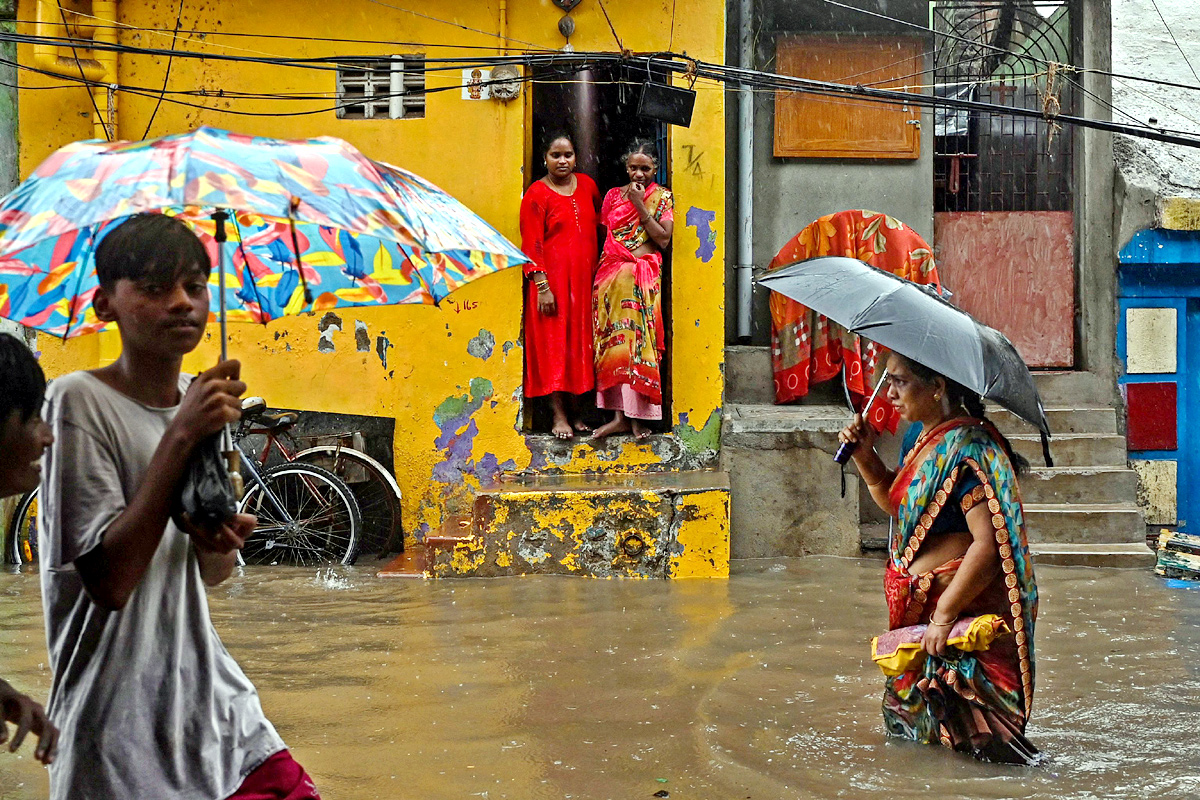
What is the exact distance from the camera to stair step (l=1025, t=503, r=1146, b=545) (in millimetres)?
8250

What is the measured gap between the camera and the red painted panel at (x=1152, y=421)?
9.49 m

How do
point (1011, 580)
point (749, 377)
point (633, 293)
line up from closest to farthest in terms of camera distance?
point (1011, 580) → point (633, 293) → point (749, 377)

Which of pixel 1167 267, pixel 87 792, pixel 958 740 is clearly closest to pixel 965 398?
pixel 958 740

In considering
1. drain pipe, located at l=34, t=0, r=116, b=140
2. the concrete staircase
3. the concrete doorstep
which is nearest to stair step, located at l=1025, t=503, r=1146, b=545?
the concrete staircase

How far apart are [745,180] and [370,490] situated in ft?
13.3

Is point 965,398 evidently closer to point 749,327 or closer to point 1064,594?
point 1064,594

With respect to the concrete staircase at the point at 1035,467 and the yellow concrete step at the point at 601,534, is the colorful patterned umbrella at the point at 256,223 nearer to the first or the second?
the yellow concrete step at the point at 601,534

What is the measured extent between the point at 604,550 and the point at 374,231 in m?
5.12

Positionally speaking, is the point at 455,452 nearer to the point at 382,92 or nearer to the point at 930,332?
the point at 382,92

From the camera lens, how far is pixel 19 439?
2.01 m

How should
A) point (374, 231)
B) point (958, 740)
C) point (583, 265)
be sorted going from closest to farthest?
1. point (374, 231)
2. point (958, 740)
3. point (583, 265)

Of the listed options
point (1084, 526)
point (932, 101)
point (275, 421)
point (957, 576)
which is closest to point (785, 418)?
point (1084, 526)

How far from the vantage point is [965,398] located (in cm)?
401

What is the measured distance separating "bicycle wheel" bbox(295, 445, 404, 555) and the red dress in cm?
133
